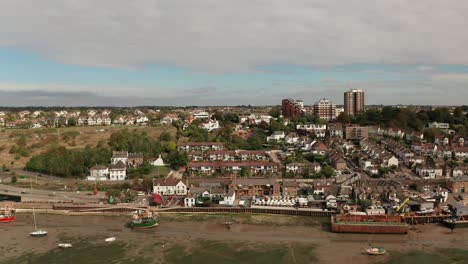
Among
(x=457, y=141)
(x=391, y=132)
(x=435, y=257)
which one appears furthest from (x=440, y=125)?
(x=435, y=257)

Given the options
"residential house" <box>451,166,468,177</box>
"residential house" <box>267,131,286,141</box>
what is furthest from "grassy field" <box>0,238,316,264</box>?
"residential house" <box>267,131,286,141</box>

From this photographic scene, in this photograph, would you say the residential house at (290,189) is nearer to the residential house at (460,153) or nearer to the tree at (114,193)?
the tree at (114,193)

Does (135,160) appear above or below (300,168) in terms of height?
above

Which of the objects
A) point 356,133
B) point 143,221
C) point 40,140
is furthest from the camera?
point 356,133

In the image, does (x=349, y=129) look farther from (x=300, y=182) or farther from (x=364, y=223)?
(x=364, y=223)

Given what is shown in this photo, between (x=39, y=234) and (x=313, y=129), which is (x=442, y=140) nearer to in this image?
(x=313, y=129)

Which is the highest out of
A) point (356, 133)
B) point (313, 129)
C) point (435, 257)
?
point (313, 129)

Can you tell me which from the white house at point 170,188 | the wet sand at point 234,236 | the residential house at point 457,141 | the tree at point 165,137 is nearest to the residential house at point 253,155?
the tree at point 165,137
